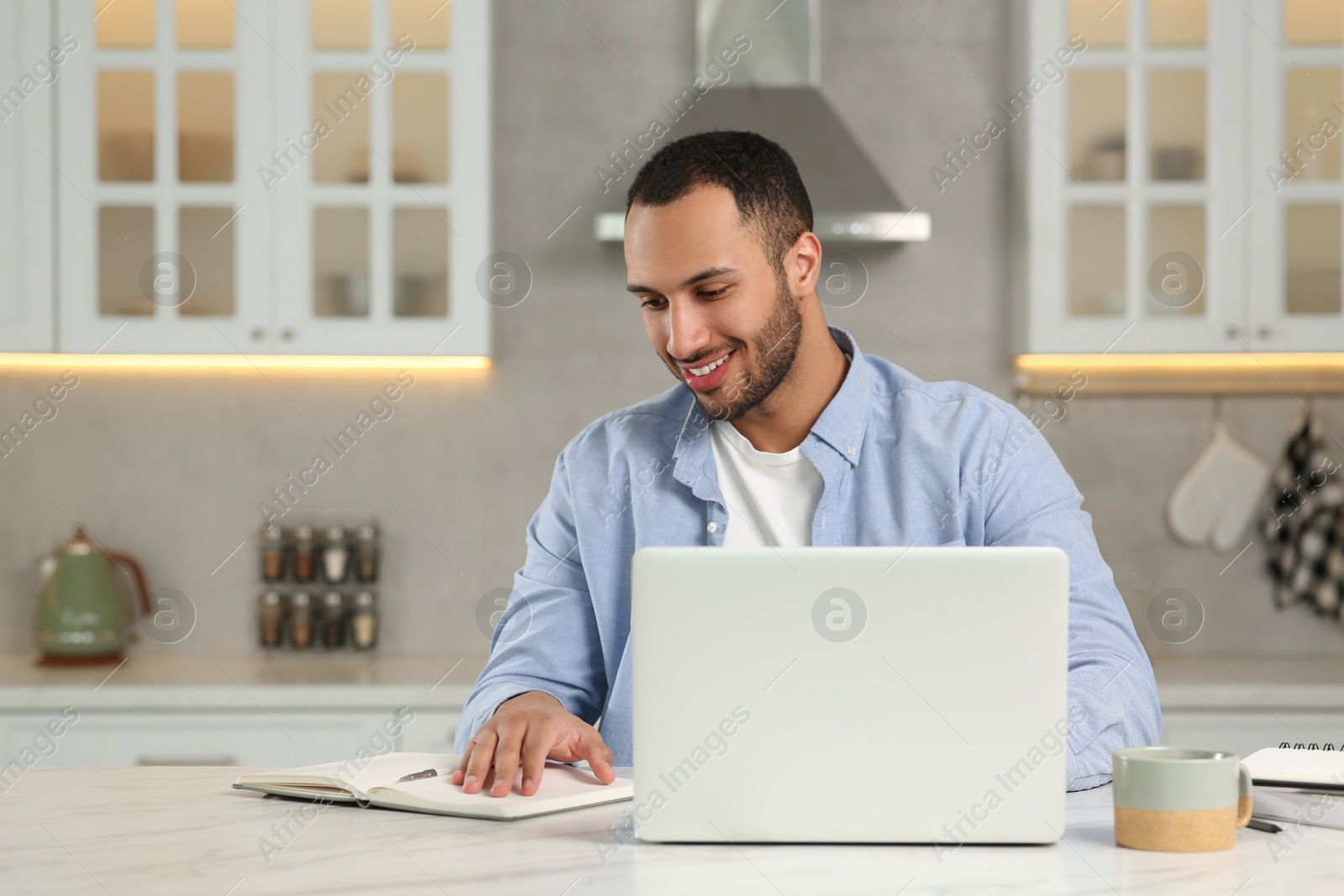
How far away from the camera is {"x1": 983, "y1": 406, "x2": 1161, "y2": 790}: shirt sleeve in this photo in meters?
1.18

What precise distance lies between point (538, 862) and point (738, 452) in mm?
842

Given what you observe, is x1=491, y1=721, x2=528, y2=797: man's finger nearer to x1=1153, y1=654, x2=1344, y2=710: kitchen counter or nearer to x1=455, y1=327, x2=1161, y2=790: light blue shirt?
x1=455, y1=327, x2=1161, y2=790: light blue shirt

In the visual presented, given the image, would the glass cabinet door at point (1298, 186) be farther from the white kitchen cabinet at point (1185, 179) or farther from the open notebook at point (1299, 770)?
the open notebook at point (1299, 770)

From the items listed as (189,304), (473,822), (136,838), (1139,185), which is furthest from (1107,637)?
(189,304)

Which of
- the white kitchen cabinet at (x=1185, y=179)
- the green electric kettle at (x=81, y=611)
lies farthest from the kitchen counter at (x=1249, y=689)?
the green electric kettle at (x=81, y=611)

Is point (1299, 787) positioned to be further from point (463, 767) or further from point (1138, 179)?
point (1138, 179)

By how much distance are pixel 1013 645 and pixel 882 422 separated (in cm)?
79

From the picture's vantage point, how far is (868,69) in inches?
118

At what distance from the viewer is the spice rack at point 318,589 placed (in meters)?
2.88

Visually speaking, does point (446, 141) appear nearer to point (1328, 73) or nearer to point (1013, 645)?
point (1328, 73)

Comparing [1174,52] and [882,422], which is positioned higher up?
[1174,52]

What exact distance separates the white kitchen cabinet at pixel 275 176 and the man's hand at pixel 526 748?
5.26 ft

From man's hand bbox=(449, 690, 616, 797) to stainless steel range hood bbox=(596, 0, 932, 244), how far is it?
1.58 meters

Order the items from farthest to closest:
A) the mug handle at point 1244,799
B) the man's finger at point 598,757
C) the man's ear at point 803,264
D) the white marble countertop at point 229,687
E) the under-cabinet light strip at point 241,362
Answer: the under-cabinet light strip at point 241,362, the white marble countertop at point 229,687, the man's ear at point 803,264, the man's finger at point 598,757, the mug handle at point 1244,799
